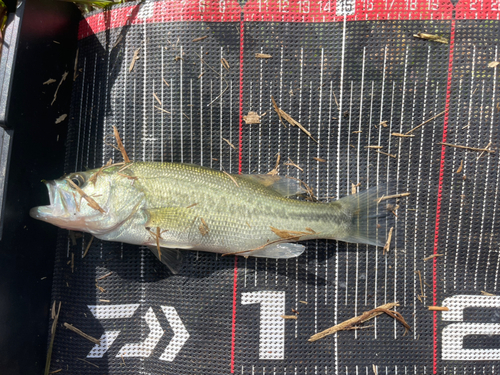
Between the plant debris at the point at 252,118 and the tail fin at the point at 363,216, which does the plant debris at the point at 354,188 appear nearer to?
the tail fin at the point at 363,216

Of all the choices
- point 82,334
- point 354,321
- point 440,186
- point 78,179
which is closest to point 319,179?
point 440,186

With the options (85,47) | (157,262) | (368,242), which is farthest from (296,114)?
(85,47)

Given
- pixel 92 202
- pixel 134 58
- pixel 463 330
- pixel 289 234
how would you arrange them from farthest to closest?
pixel 134 58
pixel 463 330
pixel 289 234
pixel 92 202

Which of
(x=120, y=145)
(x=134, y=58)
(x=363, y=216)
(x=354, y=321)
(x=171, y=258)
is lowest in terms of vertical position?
(x=354, y=321)

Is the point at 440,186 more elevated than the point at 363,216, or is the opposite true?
the point at 440,186

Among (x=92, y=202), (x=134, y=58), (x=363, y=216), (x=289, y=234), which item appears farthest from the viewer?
(x=134, y=58)

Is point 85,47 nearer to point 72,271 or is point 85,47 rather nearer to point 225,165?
point 225,165

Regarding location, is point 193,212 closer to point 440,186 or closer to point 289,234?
point 289,234

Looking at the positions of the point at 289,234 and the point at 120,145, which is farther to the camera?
the point at 120,145

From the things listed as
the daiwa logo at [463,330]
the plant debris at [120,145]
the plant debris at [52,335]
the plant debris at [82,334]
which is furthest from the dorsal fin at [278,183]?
the plant debris at [52,335]
